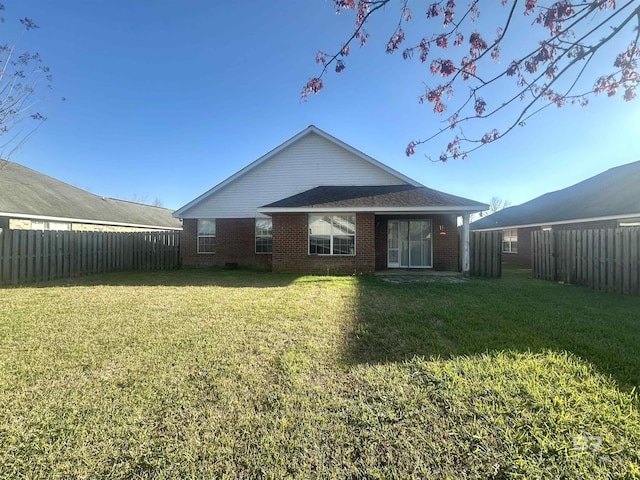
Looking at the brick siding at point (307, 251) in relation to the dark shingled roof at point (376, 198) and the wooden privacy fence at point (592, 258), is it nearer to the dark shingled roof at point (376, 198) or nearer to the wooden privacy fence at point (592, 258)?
the dark shingled roof at point (376, 198)

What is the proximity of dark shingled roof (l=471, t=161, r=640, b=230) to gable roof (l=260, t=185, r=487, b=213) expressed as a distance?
7284 mm

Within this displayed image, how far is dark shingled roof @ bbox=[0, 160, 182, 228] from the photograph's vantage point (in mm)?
13867

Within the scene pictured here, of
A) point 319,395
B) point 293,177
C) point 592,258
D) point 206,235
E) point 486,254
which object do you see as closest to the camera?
point 319,395

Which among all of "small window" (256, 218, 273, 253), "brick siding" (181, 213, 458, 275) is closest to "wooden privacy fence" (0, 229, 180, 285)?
"small window" (256, 218, 273, 253)

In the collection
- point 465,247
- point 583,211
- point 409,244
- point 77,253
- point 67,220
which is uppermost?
point 583,211

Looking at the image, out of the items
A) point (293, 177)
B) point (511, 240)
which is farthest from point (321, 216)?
point (511, 240)

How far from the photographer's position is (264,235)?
14695 millimetres

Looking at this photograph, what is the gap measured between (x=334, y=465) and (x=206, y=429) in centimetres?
110

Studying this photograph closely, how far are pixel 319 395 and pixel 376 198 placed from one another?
380 inches

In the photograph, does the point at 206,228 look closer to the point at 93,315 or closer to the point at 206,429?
the point at 93,315

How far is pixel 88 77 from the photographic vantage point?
10.7 metres

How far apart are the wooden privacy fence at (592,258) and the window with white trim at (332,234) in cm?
726

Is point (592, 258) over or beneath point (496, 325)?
over

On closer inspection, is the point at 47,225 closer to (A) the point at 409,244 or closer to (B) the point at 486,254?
(A) the point at 409,244
